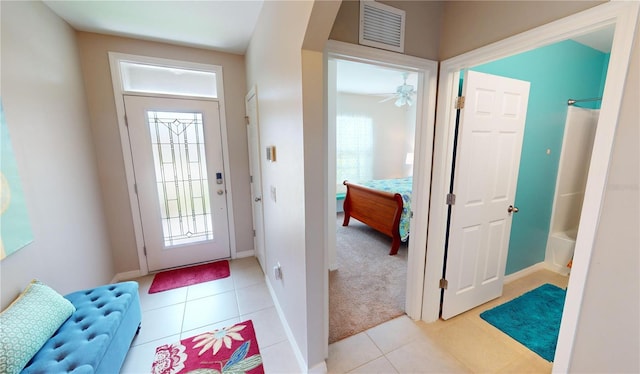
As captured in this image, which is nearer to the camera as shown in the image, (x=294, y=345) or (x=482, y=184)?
(x=294, y=345)

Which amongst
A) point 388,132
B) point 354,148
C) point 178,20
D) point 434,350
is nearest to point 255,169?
point 178,20

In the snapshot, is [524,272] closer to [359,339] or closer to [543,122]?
[543,122]

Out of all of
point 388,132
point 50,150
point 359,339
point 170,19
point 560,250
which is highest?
point 170,19

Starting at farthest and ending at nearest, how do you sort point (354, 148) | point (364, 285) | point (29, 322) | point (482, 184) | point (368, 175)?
point (368, 175) < point (354, 148) < point (364, 285) < point (482, 184) < point (29, 322)

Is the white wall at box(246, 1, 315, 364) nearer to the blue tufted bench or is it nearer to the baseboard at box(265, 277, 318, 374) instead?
the baseboard at box(265, 277, 318, 374)

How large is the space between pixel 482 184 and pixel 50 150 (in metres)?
3.29

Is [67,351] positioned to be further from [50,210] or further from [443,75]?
[443,75]

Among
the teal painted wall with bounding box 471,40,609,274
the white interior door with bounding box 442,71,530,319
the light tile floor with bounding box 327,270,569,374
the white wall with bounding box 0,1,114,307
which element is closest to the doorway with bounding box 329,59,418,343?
the light tile floor with bounding box 327,270,569,374

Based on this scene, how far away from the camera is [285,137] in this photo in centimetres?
155

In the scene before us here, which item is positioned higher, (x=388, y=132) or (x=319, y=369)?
(x=388, y=132)

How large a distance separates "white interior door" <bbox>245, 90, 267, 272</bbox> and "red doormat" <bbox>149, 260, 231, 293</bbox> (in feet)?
1.54

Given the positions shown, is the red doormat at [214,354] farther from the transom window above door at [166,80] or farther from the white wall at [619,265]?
the transom window above door at [166,80]

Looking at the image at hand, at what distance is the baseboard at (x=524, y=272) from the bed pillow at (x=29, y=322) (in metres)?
3.66

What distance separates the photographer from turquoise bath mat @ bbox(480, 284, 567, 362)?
1796 millimetres
